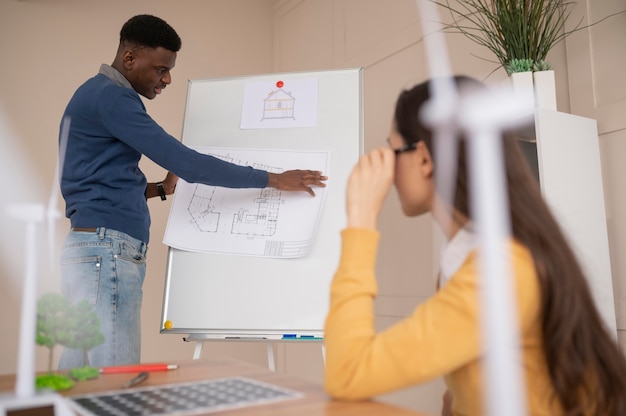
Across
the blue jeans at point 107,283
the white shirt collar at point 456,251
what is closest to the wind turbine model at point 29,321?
the white shirt collar at point 456,251

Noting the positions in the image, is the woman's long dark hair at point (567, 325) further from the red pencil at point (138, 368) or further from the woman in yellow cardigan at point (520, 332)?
the red pencil at point (138, 368)

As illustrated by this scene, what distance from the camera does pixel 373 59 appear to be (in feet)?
9.05

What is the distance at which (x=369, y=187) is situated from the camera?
0.81m

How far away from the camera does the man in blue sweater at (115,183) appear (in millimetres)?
1432

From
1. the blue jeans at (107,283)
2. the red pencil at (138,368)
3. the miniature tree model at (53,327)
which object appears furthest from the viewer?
the blue jeans at (107,283)

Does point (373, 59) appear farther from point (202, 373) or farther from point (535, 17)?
point (202, 373)

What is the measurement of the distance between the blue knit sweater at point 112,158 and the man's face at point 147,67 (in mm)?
97

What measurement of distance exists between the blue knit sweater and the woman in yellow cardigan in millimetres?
931

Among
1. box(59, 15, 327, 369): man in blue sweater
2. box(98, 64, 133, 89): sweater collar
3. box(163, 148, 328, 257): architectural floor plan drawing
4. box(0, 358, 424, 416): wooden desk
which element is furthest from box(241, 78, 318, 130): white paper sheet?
box(0, 358, 424, 416): wooden desk

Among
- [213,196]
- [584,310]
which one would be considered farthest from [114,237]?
[584,310]

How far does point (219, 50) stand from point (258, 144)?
1634 millimetres

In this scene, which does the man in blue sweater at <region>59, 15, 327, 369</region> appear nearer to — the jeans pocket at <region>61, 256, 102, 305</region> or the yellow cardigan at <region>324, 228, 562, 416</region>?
the jeans pocket at <region>61, 256, 102, 305</region>

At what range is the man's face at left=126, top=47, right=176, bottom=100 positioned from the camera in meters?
1.66

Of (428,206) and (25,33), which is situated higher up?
(25,33)
